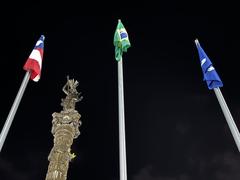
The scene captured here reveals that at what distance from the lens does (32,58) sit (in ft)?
85.6

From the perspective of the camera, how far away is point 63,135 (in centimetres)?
2973

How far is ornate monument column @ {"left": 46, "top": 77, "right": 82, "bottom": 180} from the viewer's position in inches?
1075

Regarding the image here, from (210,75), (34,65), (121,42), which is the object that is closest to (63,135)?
(34,65)

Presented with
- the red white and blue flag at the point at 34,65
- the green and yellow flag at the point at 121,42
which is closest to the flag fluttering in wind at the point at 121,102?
the green and yellow flag at the point at 121,42

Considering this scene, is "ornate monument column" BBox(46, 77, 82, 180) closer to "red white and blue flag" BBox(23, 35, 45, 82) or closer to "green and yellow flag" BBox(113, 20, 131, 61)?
"red white and blue flag" BBox(23, 35, 45, 82)

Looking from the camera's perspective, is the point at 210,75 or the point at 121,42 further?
the point at 121,42

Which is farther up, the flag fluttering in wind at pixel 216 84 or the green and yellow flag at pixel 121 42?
the green and yellow flag at pixel 121 42

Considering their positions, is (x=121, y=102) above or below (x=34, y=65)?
below

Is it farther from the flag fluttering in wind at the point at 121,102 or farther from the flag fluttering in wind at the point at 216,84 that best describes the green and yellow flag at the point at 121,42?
the flag fluttering in wind at the point at 216,84

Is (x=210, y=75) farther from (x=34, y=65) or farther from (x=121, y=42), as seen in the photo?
(x=34, y=65)

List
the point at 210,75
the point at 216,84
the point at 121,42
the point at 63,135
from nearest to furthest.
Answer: the point at 216,84 → the point at 210,75 → the point at 121,42 → the point at 63,135

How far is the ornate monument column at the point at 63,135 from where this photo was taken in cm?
2730

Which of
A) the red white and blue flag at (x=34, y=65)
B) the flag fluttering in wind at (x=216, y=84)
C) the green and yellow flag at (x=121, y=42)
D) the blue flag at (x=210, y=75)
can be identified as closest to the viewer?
the flag fluttering in wind at (x=216, y=84)

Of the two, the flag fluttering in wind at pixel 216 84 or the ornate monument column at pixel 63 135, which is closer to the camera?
the flag fluttering in wind at pixel 216 84
